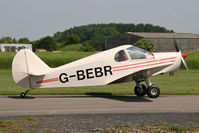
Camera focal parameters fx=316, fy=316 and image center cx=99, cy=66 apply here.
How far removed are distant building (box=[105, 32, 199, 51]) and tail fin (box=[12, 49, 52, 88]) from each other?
83703mm

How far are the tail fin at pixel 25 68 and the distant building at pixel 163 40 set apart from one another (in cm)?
8370

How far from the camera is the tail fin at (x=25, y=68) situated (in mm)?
14617

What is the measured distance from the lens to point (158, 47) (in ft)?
317

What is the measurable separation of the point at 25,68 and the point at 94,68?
3.22 metres

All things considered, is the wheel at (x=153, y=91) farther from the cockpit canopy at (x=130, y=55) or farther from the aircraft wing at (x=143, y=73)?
the cockpit canopy at (x=130, y=55)

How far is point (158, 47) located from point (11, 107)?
285 feet

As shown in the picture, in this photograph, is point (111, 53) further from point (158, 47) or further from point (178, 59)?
point (158, 47)

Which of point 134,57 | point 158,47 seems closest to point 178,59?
point 134,57

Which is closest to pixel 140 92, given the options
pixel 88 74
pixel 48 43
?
pixel 88 74

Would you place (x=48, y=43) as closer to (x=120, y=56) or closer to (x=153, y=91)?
(x=120, y=56)

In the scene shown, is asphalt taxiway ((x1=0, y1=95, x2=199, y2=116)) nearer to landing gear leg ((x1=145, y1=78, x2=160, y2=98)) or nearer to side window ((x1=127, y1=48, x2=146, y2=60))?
landing gear leg ((x1=145, y1=78, x2=160, y2=98))

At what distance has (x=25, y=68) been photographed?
14617mm

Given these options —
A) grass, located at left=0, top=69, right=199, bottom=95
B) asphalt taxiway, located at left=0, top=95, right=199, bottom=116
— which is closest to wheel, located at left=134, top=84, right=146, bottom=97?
grass, located at left=0, top=69, right=199, bottom=95

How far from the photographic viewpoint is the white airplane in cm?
Answer: 1473
